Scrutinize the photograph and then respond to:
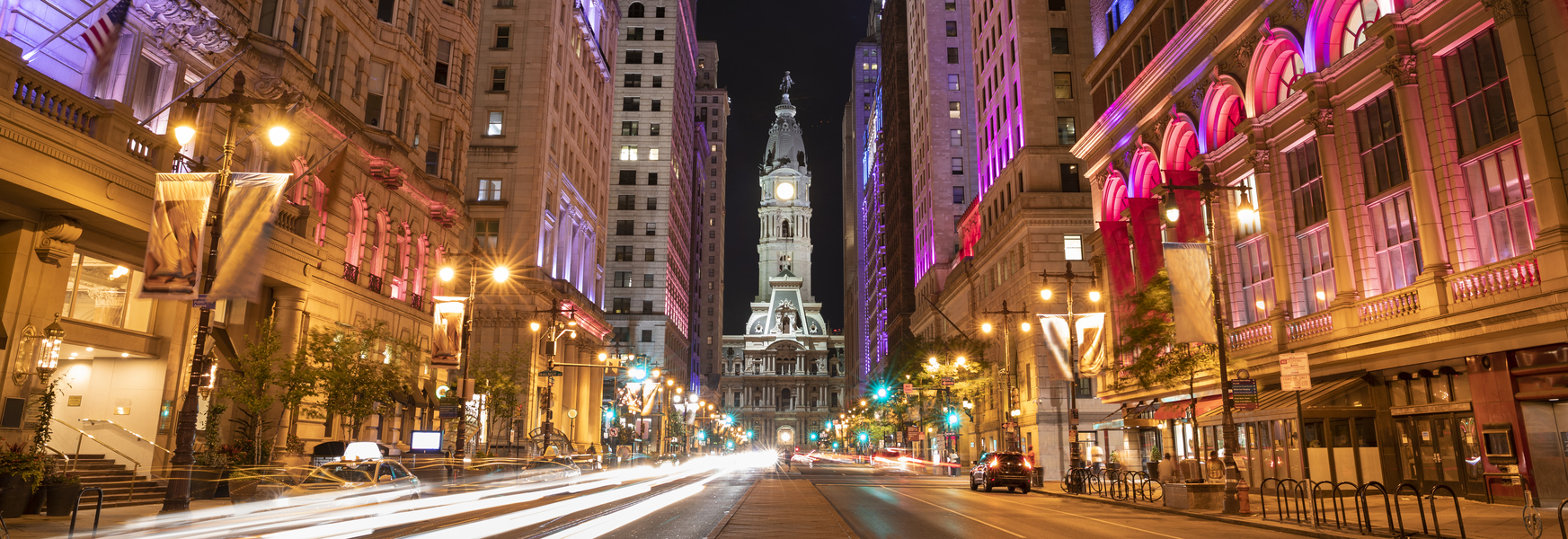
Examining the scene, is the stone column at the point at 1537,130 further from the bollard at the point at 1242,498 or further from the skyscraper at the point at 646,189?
the skyscraper at the point at 646,189

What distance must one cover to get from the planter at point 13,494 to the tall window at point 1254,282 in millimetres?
35381

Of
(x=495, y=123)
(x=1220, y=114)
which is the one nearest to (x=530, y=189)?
(x=495, y=123)

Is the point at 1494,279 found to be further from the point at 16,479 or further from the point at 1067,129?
the point at 1067,129

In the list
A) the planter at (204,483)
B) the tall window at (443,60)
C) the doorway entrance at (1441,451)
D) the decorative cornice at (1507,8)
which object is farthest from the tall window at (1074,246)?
the planter at (204,483)

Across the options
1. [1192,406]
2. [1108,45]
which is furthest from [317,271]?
[1108,45]

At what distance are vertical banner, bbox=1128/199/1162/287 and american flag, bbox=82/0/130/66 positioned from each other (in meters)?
35.8

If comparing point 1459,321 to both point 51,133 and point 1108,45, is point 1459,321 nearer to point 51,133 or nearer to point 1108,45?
point 1108,45

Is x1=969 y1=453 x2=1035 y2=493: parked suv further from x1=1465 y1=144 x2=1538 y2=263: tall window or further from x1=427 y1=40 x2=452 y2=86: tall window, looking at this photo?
x1=427 y1=40 x2=452 y2=86: tall window

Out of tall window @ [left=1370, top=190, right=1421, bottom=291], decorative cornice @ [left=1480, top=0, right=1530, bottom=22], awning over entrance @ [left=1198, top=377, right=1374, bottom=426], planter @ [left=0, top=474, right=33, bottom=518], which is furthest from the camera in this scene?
awning over entrance @ [left=1198, top=377, right=1374, bottom=426]

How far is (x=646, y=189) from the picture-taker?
122 meters

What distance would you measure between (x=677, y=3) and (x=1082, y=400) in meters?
90.8

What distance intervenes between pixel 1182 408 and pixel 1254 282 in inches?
237

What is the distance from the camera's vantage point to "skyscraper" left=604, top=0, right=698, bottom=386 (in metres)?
119

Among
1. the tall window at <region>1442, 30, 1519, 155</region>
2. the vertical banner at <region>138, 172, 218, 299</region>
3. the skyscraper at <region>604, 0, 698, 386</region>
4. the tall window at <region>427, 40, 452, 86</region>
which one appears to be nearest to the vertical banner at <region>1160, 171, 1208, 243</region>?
the tall window at <region>1442, 30, 1519, 155</region>
